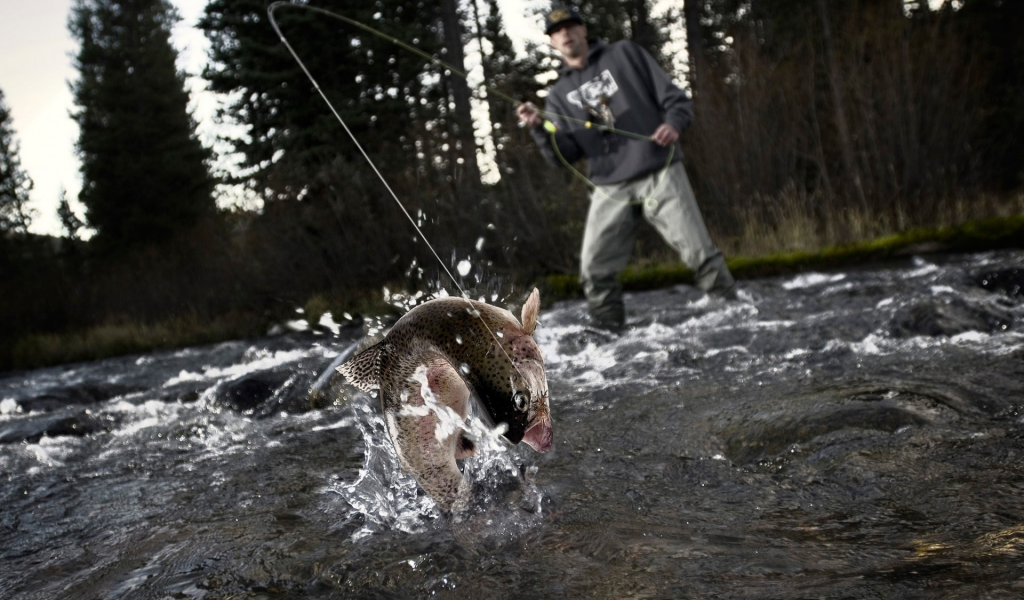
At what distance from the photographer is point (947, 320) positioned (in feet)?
17.2

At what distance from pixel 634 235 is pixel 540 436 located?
5279 mm

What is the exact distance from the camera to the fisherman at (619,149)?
21.9ft

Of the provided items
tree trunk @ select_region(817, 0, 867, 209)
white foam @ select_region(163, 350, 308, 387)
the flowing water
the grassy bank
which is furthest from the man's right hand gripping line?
tree trunk @ select_region(817, 0, 867, 209)

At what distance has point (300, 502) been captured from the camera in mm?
3223

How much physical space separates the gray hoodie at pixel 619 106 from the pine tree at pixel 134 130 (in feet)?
76.9

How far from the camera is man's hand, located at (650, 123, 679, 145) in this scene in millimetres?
6305

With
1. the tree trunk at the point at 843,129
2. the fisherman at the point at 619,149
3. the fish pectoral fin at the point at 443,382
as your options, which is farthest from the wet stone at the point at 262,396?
the tree trunk at the point at 843,129

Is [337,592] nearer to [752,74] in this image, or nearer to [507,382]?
→ [507,382]

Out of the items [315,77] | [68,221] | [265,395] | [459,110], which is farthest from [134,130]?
[265,395]

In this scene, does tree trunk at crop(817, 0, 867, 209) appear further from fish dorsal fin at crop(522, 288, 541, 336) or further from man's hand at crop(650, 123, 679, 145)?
fish dorsal fin at crop(522, 288, 541, 336)

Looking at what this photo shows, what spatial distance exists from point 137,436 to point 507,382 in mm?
4135

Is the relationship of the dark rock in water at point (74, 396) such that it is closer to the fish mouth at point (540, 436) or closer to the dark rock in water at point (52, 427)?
the dark rock in water at point (52, 427)

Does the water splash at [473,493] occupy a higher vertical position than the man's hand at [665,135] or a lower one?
lower

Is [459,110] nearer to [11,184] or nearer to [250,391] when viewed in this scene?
[250,391]
